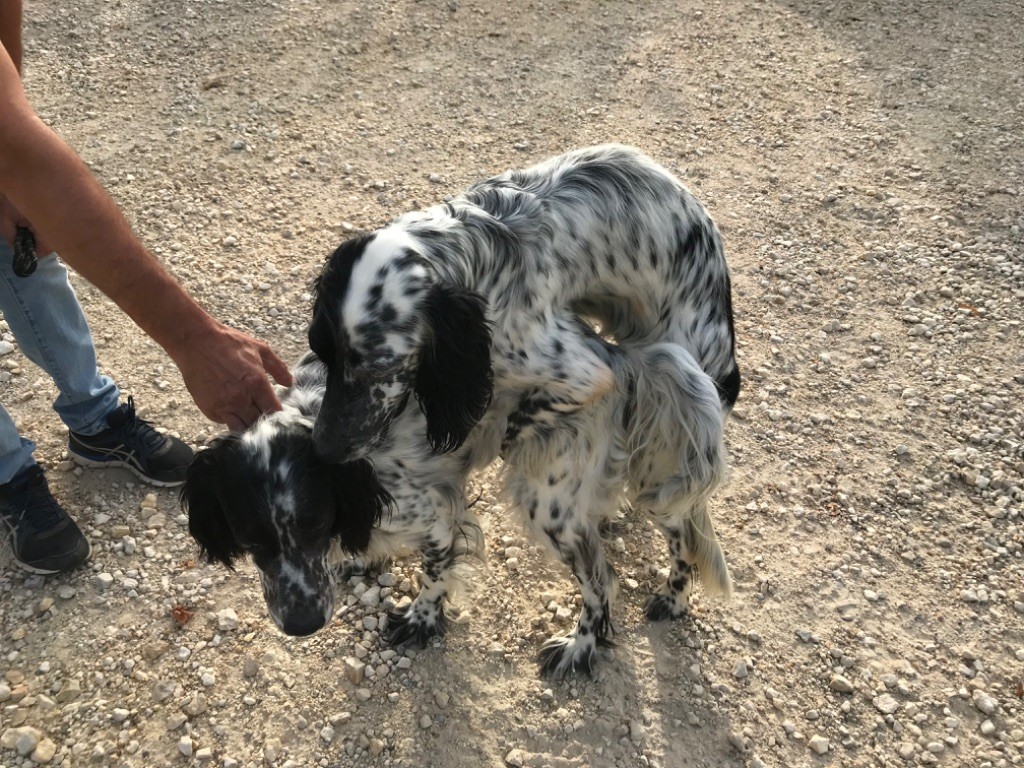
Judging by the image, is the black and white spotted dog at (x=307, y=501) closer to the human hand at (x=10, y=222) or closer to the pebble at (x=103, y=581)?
the pebble at (x=103, y=581)

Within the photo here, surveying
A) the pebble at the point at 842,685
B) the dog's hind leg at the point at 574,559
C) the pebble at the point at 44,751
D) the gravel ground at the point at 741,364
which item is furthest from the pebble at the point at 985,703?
the pebble at the point at 44,751

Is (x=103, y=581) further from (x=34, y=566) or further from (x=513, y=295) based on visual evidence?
(x=513, y=295)

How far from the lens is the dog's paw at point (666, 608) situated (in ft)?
9.62

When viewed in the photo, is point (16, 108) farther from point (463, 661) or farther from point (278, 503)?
point (463, 661)

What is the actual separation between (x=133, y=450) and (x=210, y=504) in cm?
100

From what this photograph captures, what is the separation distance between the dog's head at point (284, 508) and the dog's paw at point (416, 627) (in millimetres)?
473

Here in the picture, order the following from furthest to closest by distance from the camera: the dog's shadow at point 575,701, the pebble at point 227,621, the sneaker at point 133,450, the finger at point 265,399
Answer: the sneaker at point 133,450 < the pebble at point 227,621 < the dog's shadow at point 575,701 < the finger at point 265,399

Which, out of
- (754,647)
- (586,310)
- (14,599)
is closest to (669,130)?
(586,310)

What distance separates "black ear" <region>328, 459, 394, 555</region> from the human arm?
311 millimetres

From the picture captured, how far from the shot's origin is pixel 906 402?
361 cm

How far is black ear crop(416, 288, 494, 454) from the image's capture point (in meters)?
2.18

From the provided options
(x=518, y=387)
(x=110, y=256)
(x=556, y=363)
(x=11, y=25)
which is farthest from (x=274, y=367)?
(x=11, y=25)

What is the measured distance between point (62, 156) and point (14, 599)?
65.1 inches

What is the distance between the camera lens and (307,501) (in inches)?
91.8
